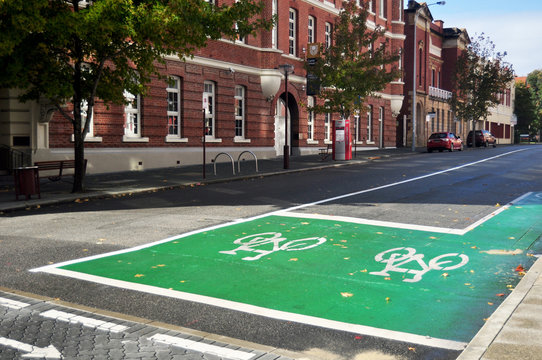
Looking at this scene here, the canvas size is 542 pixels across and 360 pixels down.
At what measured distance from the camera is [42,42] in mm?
14883

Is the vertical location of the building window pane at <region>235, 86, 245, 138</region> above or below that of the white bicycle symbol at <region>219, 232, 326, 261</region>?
above

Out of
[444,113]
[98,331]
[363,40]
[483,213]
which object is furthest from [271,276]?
[444,113]

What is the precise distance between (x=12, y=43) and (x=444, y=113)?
59784 millimetres

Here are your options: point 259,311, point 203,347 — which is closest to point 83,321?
point 203,347

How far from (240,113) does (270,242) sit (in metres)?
22.5

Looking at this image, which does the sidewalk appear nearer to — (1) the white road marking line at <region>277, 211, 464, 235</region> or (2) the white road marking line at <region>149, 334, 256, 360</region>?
(1) the white road marking line at <region>277, 211, 464, 235</region>

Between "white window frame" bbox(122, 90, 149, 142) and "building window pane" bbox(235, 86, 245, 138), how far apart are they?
285 inches

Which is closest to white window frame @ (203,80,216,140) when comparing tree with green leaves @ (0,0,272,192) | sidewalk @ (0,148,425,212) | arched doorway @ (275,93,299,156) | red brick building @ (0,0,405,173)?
red brick building @ (0,0,405,173)

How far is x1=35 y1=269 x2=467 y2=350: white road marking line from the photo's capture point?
16.0 ft

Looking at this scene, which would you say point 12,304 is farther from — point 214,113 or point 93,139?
point 214,113

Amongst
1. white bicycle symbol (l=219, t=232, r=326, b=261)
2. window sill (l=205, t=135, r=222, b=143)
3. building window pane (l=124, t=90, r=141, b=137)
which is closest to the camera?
white bicycle symbol (l=219, t=232, r=326, b=261)

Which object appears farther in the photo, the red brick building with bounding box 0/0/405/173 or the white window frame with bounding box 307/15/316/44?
the white window frame with bounding box 307/15/316/44

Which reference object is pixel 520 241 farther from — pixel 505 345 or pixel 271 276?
pixel 505 345

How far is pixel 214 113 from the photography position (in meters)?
29.0
